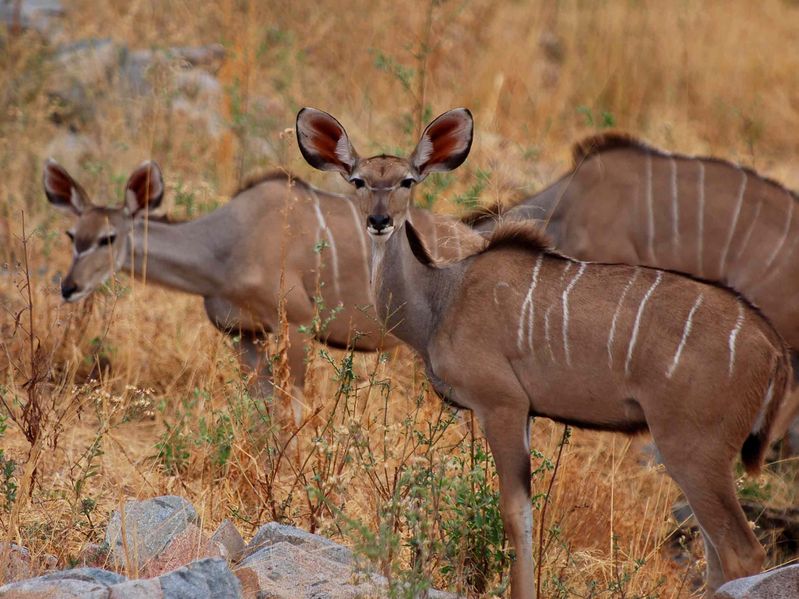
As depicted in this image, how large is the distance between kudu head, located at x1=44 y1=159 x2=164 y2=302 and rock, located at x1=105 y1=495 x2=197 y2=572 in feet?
6.67

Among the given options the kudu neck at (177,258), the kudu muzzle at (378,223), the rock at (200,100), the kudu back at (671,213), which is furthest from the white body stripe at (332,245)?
the rock at (200,100)

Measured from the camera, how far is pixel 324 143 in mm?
4715

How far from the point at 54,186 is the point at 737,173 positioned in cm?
344

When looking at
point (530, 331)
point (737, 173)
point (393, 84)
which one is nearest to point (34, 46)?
point (393, 84)

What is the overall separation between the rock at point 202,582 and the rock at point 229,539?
0.46m

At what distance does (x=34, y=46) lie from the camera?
29.9 ft

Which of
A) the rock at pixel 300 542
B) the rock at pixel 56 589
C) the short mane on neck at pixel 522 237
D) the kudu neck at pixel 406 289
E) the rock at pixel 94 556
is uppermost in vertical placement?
the short mane on neck at pixel 522 237

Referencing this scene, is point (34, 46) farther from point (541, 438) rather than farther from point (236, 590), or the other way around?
point (236, 590)

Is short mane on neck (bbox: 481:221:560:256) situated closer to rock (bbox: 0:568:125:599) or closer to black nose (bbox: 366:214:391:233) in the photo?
black nose (bbox: 366:214:391:233)

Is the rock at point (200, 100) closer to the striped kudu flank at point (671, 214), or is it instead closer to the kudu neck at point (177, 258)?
the kudu neck at point (177, 258)

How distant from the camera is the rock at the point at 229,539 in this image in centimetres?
389

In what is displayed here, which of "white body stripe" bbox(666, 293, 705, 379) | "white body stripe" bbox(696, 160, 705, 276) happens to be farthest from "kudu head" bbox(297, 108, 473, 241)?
"white body stripe" bbox(696, 160, 705, 276)

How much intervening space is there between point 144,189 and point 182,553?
276 centimetres

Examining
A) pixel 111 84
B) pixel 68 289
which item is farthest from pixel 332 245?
pixel 111 84
